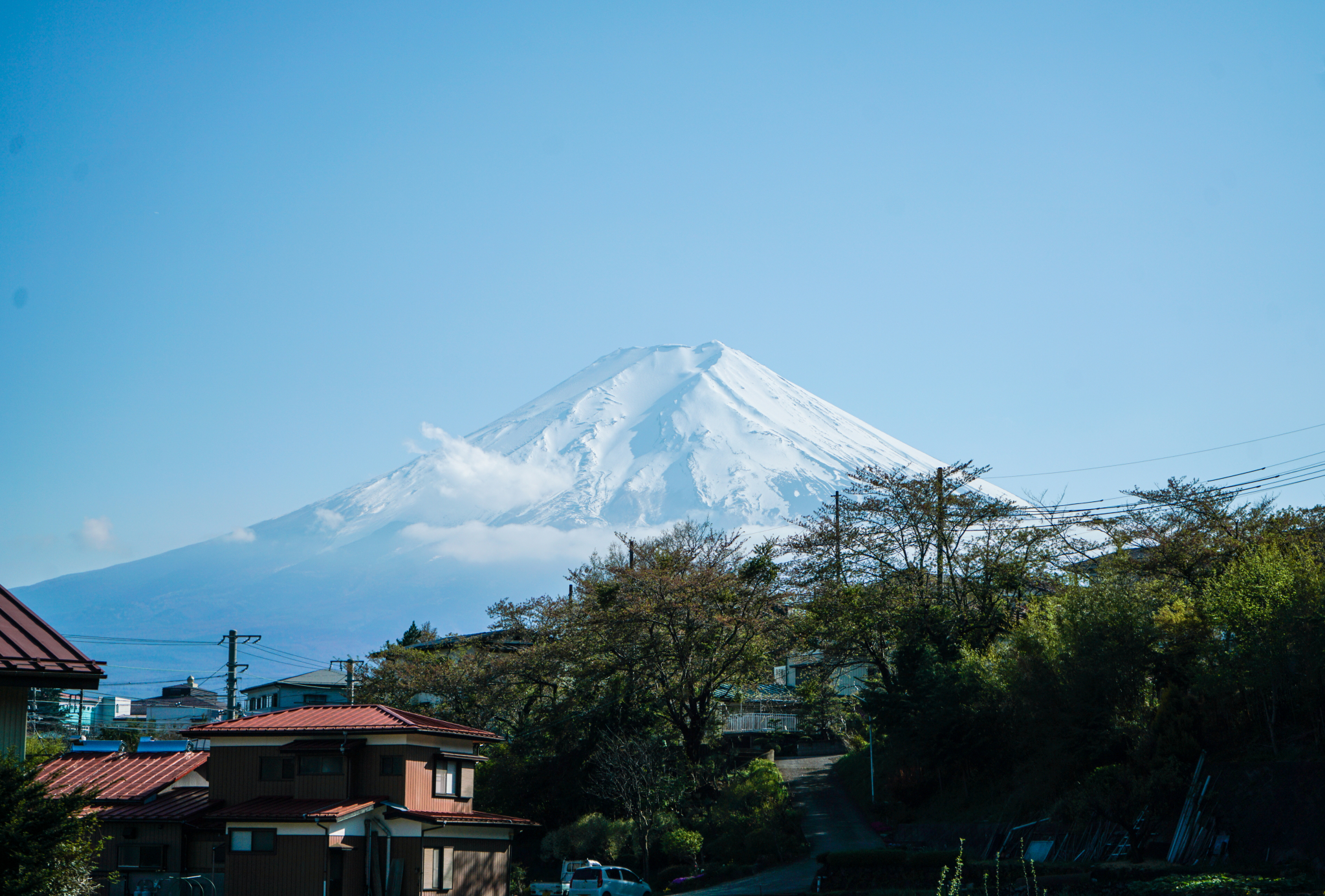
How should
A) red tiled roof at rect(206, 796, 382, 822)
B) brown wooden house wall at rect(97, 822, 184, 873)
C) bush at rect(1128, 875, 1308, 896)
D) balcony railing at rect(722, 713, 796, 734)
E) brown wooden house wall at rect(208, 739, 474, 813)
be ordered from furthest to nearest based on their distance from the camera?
1. balcony railing at rect(722, 713, 796, 734)
2. brown wooden house wall at rect(208, 739, 474, 813)
3. brown wooden house wall at rect(97, 822, 184, 873)
4. red tiled roof at rect(206, 796, 382, 822)
5. bush at rect(1128, 875, 1308, 896)

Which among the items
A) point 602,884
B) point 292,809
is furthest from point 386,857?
point 602,884

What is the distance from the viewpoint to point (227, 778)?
27297mm

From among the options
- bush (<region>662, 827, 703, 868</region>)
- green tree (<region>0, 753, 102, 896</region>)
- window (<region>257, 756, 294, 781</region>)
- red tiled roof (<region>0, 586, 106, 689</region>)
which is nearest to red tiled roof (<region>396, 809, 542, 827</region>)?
window (<region>257, 756, 294, 781</region>)

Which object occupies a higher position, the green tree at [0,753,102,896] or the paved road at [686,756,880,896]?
the green tree at [0,753,102,896]

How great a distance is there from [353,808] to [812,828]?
15.1 m

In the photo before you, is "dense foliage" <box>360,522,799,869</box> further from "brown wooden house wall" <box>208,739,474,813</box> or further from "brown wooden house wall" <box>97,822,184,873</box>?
"brown wooden house wall" <box>97,822,184,873</box>

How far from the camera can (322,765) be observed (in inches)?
1041

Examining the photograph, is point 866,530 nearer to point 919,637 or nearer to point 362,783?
point 919,637

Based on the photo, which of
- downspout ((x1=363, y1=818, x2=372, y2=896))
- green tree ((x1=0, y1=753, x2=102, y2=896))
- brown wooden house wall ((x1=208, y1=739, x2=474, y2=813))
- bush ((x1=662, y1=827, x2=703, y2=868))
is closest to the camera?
green tree ((x1=0, y1=753, x2=102, y2=896))

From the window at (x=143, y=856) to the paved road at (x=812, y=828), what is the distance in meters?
13.4

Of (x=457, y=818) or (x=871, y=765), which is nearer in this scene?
(x=457, y=818)

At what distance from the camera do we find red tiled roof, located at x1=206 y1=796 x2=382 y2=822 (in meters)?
24.4

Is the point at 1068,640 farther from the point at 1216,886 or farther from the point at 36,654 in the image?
the point at 36,654

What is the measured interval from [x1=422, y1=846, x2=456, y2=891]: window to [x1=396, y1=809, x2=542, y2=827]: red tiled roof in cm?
77
